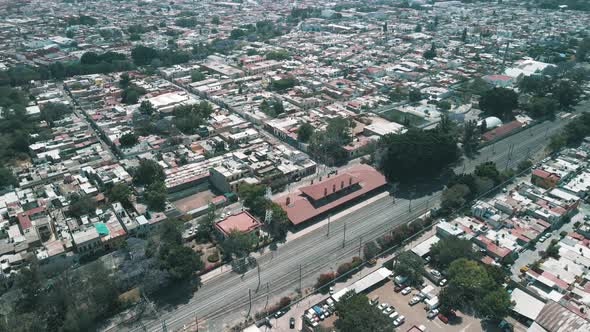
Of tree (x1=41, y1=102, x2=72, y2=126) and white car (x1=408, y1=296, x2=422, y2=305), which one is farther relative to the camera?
tree (x1=41, y1=102, x2=72, y2=126)

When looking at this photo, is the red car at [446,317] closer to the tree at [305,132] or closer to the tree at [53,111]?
the tree at [305,132]

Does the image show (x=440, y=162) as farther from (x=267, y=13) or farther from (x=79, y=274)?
(x=267, y=13)

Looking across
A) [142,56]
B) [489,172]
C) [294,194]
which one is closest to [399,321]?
[294,194]

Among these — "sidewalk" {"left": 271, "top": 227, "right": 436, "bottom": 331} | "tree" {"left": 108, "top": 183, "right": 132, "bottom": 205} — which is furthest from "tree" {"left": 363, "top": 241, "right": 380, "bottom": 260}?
"tree" {"left": 108, "top": 183, "right": 132, "bottom": 205}

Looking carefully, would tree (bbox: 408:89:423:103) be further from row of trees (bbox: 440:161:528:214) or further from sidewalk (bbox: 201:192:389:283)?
sidewalk (bbox: 201:192:389:283)

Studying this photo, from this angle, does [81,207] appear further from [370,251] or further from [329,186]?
[370,251]

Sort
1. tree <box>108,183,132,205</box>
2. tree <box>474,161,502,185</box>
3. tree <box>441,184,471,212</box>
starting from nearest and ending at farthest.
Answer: tree <box>441,184,471,212</box> < tree <box>108,183,132,205</box> < tree <box>474,161,502,185</box>
